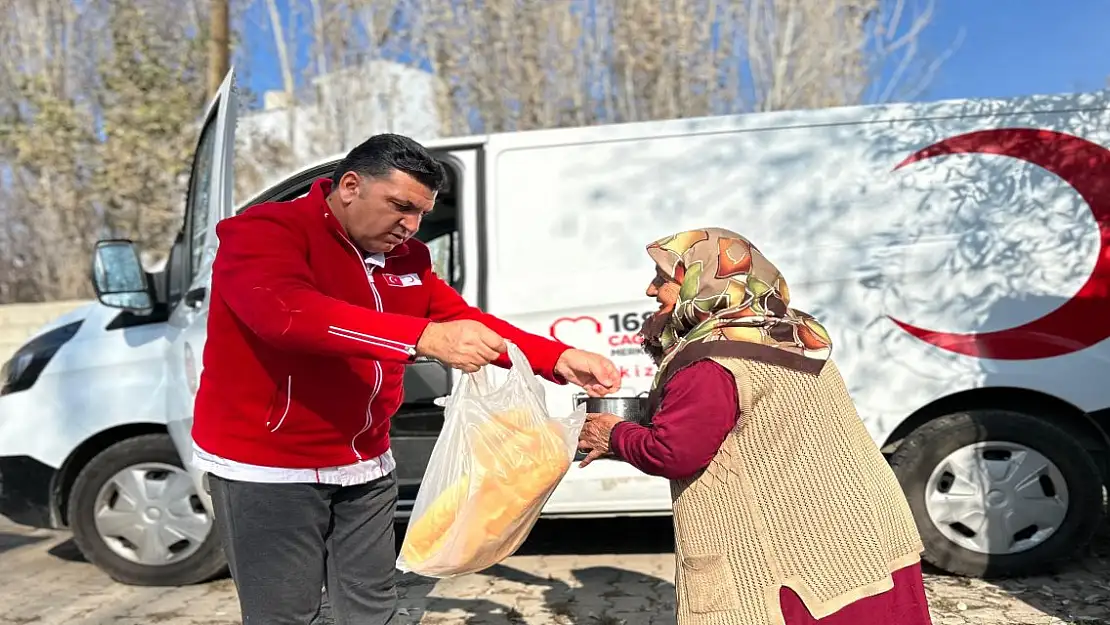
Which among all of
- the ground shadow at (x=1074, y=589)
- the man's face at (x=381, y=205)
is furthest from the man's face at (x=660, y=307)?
the ground shadow at (x=1074, y=589)

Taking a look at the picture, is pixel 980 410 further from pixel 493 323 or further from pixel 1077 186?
pixel 493 323

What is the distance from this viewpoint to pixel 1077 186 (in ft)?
11.9

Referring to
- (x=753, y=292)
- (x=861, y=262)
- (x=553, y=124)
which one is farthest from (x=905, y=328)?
(x=553, y=124)

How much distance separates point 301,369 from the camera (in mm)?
1854

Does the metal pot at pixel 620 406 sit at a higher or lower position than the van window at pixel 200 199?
lower

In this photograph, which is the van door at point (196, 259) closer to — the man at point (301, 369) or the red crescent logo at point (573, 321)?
the man at point (301, 369)

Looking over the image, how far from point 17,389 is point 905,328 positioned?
436 centimetres

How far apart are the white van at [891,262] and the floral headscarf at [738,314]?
1.93 metres

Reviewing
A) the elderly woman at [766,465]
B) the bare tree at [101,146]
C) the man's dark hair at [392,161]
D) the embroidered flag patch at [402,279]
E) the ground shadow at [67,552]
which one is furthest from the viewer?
the bare tree at [101,146]

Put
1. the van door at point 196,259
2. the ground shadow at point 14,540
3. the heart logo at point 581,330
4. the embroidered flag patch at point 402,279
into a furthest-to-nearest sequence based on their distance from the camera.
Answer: the ground shadow at point 14,540
the heart logo at point 581,330
the van door at point 196,259
the embroidered flag patch at point 402,279

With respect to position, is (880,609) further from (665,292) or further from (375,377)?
(375,377)

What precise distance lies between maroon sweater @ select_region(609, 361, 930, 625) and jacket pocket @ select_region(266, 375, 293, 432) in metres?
0.77

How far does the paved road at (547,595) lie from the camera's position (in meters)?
3.54

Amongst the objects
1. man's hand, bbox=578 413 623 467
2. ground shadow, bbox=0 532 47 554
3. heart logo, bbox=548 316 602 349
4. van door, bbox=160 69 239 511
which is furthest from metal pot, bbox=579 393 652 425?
ground shadow, bbox=0 532 47 554
